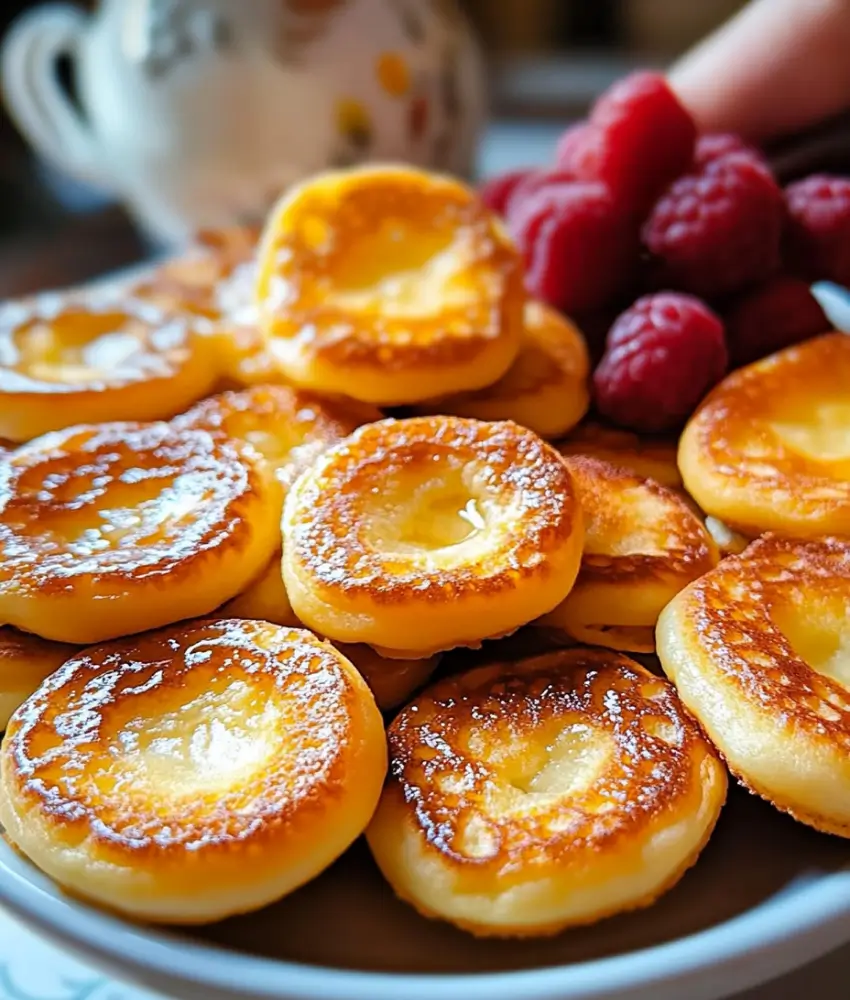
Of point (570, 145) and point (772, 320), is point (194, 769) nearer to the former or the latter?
point (772, 320)

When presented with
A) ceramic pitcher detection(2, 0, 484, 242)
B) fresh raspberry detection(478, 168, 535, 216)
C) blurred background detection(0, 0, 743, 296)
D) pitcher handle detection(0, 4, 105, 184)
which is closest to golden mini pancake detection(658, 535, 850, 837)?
fresh raspberry detection(478, 168, 535, 216)

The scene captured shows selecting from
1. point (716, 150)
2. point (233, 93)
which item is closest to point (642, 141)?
point (716, 150)

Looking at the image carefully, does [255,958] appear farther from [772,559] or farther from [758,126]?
[758,126]

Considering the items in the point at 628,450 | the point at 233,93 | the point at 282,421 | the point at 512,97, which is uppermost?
the point at 233,93

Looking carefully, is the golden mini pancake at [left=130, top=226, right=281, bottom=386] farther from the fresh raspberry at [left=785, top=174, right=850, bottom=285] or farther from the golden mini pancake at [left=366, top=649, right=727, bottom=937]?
the fresh raspberry at [left=785, top=174, right=850, bottom=285]

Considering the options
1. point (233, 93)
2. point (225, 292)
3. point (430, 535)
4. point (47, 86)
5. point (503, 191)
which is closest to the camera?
point (430, 535)

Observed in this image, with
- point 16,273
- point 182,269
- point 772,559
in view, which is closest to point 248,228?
point 182,269
